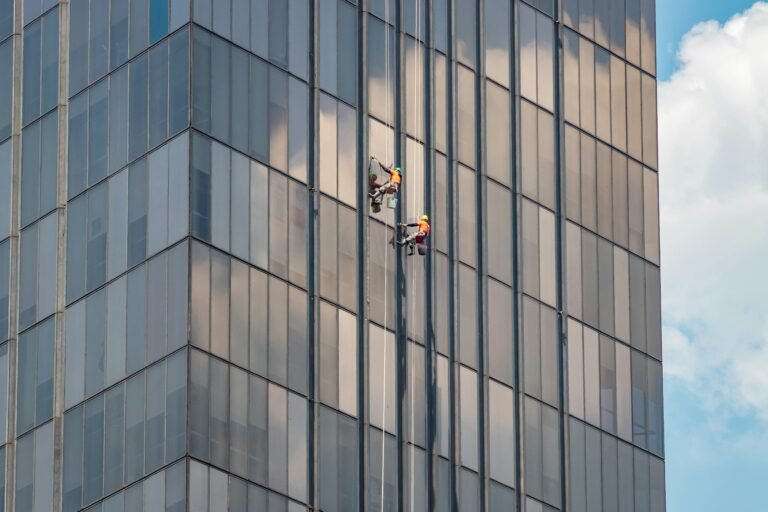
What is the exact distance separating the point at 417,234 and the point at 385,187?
5.46 feet

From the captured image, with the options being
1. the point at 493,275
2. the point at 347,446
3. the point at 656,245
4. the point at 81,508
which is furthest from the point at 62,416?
the point at 656,245

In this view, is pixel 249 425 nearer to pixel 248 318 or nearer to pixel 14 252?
pixel 248 318

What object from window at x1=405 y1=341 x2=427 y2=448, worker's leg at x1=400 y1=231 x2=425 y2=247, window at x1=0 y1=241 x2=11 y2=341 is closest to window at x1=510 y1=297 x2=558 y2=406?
window at x1=405 y1=341 x2=427 y2=448

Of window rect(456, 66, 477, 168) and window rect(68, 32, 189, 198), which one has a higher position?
window rect(456, 66, 477, 168)

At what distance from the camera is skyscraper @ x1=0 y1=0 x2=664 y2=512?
7306cm

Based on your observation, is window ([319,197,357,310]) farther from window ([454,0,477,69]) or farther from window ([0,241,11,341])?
window ([0,241,11,341])

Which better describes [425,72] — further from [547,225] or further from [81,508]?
[81,508]

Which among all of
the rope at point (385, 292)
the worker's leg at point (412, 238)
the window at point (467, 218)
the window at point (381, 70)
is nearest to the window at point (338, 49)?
the window at point (381, 70)

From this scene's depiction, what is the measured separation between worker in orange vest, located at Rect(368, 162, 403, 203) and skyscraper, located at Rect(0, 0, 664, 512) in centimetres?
61

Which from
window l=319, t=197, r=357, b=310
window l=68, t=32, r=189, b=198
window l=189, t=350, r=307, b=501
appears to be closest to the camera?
window l=189, t=350, r=307, b=501

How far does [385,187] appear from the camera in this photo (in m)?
77.8

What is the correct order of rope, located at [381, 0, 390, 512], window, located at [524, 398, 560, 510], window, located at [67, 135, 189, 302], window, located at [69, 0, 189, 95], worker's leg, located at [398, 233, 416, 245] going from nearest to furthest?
window, located at [67, 135, 189, 302], window, located at [69, 0, 189, 95], rope, located at [381, 0, 390, 512], worker's leg, located at [398, 233, 416, 245], window, located at [524, 398, 560, 510]

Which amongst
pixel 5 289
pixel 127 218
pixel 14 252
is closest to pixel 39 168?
pixel 14 252

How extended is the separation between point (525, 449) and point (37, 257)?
1590 centimetres
